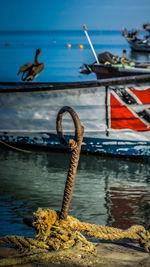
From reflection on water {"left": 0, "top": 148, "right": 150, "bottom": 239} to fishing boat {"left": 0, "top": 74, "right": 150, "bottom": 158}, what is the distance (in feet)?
1.39

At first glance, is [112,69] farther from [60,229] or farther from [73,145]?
[60,229]

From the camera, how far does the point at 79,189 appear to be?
663 cm

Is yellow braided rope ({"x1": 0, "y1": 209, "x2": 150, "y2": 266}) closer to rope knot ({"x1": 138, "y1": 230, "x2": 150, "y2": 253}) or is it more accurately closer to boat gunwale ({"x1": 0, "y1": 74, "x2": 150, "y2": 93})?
rope knot ({"x1": 138, "y1": 230, "x2": 150, "y2": 253})

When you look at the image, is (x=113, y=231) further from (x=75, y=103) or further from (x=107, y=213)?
(x=75, y=103)

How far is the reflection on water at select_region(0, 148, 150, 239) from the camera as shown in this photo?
17.6 feet

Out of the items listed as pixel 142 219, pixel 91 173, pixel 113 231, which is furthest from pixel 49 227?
pixel 91 173

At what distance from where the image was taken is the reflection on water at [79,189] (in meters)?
5.37

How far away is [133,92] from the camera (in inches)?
299

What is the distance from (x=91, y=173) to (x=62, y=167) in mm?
675

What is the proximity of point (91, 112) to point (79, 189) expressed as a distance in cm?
195

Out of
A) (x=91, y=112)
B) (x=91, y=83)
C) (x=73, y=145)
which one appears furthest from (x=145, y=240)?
(x=91, y=112)

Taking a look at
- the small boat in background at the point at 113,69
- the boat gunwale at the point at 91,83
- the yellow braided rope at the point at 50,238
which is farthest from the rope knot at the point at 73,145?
the small boat in background at the point at 113,69

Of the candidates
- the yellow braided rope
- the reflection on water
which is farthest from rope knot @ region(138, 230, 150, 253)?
the reflection on water

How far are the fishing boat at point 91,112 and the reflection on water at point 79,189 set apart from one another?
42cm
